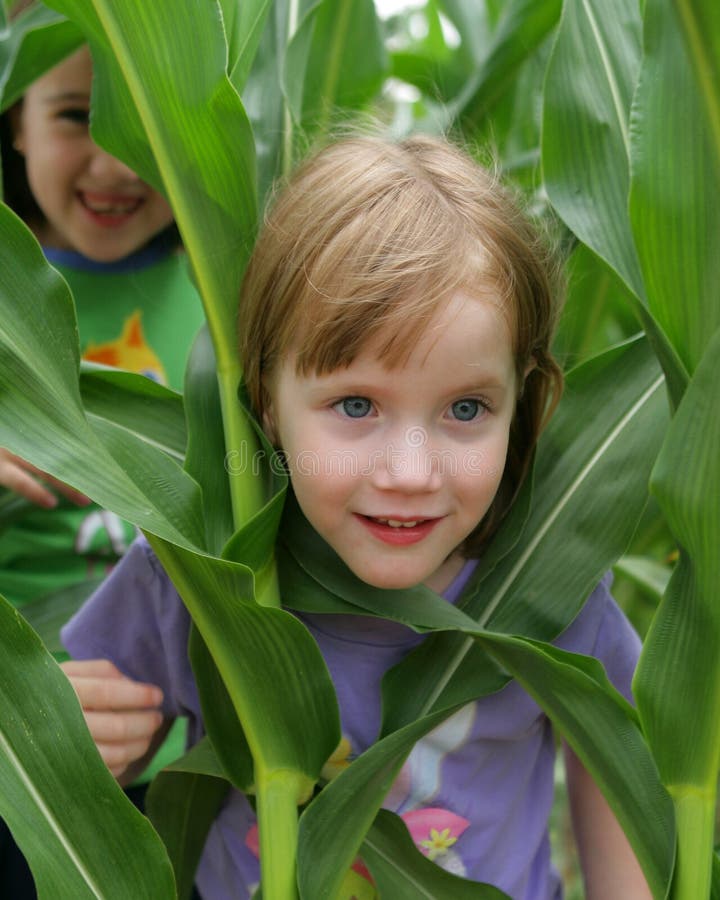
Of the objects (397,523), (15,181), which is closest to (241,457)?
(397,523)

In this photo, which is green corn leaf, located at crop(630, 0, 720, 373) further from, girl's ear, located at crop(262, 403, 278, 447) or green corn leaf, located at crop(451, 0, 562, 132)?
green corn leaf, located at crop(451, 0, 562, 132)

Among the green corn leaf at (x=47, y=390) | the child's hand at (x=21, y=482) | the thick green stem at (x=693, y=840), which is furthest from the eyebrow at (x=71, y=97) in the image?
the thick green stem at (x=693, y=840)

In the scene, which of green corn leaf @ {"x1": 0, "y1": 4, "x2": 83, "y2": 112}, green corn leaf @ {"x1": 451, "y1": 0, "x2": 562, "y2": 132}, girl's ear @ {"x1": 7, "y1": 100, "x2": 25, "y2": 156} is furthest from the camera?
girl's ear @ {"x1": 7, "y1": 100, "x2": 25, "y2": 156}

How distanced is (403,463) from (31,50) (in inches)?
22.3

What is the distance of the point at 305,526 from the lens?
33.3 inches

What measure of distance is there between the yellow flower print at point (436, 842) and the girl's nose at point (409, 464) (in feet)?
1.06

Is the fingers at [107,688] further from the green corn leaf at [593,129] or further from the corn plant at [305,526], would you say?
the green corn leaf at [593,129]

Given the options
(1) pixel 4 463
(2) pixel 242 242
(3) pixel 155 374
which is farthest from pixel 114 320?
(2) pixel 242 242

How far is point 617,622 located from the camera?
0.89 m

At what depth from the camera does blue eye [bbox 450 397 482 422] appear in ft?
2.45

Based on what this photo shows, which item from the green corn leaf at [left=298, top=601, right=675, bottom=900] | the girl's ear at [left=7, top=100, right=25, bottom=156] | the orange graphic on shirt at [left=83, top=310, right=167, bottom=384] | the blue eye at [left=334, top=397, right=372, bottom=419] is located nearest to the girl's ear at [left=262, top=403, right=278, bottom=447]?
the blue eye at [left=334, top=397, right=372, bottom=419]

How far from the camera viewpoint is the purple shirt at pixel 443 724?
88cm

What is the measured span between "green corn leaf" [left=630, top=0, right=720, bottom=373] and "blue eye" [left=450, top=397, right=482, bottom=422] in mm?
A: 137

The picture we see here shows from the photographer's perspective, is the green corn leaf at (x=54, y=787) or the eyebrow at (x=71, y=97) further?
the eyebrow at (x=71, y=97)
